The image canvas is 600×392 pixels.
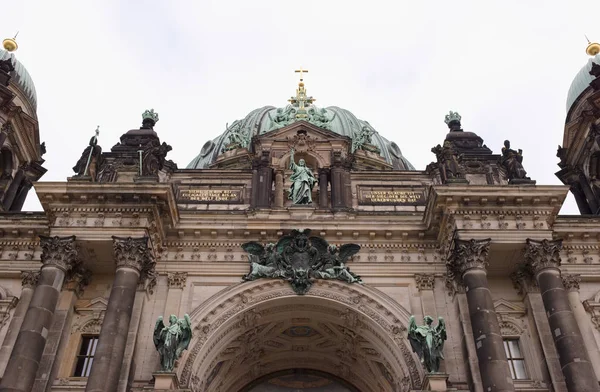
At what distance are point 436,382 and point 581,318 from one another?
5863mm

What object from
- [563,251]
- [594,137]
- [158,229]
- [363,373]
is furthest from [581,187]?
[158,229]

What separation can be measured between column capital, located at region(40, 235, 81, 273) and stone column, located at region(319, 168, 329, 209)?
9.08 metres

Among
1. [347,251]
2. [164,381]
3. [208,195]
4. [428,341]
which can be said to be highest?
[208,195]

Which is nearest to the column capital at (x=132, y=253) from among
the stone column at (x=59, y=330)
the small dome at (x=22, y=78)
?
the stone column at (x=59, y=330)

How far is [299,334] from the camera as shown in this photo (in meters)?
23.3

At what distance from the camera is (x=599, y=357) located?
1941cm

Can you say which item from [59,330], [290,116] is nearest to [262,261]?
[59,330]

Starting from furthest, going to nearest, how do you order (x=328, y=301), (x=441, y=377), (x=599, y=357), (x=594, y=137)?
(x=594, y=137)
(x=328, y=301)
(x=599, y=357)
(x=441, y=377)

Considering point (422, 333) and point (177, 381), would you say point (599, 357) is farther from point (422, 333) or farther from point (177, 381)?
point (177, 381)

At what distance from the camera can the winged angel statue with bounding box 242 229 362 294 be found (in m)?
21.0

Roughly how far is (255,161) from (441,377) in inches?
453

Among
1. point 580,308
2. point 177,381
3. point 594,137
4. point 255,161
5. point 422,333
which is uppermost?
point 594,137

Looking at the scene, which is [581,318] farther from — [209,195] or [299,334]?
[209,195]

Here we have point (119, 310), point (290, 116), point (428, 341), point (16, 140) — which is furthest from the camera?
point (290, 116)
